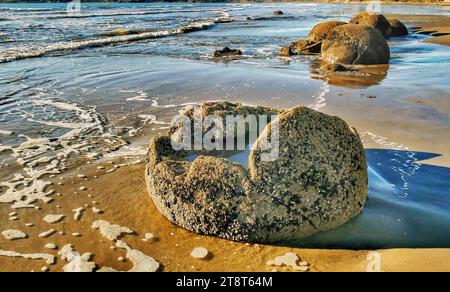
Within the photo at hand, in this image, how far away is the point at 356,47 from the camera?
1220 centimetres

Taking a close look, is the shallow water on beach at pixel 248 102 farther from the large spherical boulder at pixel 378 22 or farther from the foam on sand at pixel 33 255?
the large spherical boulder at pixel 378 22

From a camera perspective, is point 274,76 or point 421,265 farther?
point 274,76

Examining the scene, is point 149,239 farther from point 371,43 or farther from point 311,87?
point 371,43

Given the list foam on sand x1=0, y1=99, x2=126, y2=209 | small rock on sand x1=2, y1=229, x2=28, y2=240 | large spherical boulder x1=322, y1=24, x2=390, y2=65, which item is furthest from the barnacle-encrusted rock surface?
large spherical boulder x1=322, y1=24, x2=390, y2=65

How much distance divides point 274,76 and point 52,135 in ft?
18.2

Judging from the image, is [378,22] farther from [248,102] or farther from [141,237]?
[141,237]

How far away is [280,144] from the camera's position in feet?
11.6

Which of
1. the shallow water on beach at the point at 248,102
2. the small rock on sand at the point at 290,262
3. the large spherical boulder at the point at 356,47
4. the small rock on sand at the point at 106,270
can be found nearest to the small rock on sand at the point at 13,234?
the small rock on sand at the point at 106,270

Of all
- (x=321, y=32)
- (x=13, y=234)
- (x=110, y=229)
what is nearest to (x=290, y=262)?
(x=110, y=229)

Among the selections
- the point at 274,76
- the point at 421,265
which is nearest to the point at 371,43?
the point at 274,76

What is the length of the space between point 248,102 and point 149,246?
4789 millimetres

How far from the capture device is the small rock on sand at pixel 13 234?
12.3ft

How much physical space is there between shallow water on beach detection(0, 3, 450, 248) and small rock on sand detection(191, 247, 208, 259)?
0.89 m
